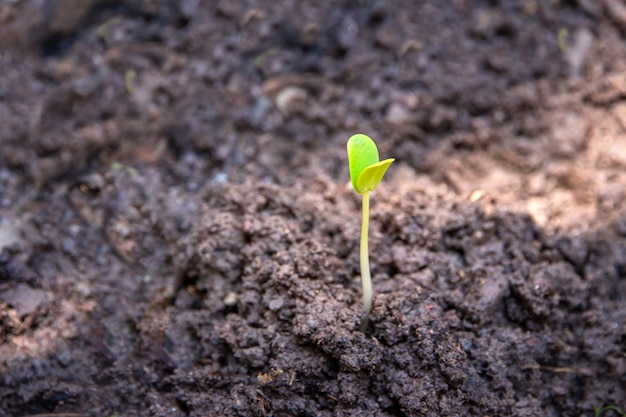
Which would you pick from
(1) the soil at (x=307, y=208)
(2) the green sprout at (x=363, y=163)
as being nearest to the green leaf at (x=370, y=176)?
(2) the green sprout at (x=363, y=163)

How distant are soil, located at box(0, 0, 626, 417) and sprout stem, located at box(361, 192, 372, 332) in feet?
0.10

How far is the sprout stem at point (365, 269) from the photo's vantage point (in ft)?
3.89

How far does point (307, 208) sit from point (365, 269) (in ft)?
1.08

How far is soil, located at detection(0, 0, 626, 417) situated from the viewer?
128 cm

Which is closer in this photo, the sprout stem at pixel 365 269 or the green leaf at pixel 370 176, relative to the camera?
the green leaf at pixel 370 176

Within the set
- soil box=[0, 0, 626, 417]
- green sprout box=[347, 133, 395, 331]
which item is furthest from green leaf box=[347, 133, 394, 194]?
soil box=[0, 0, 626, 417]

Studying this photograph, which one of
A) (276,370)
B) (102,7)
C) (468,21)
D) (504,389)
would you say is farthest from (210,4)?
(504,389)

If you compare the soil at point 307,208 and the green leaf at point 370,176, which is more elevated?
the green leaf at point 370,176

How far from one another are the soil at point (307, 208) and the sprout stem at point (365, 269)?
0.03 meters

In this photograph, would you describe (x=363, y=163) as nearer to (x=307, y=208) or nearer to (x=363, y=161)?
(x=363, y=161)

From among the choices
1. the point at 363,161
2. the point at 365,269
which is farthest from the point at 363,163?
the point at 365,269

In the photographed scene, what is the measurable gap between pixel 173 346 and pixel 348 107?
98 centimetres

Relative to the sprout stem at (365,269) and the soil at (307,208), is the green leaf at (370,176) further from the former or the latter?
the soil at (307,208)

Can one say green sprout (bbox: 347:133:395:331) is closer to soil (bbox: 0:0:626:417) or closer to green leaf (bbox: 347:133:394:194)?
green leaf (bbox: 347:133:394:194)
